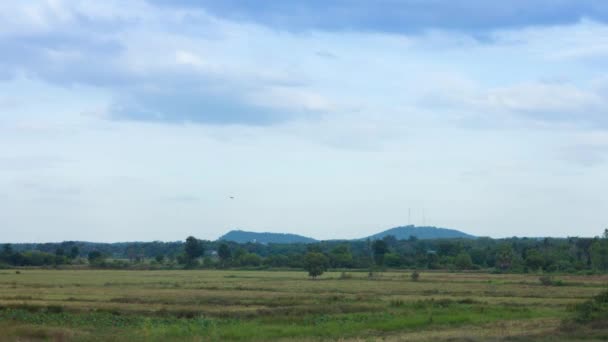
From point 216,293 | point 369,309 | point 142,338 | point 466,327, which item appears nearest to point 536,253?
point 216,293

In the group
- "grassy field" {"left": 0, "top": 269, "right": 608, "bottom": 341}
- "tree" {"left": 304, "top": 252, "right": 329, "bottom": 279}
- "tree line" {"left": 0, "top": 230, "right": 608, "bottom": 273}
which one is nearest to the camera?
"grassy field" {"left": 0, "top": 269, "right": 608, "bottom": 341}

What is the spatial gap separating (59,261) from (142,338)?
114 meters

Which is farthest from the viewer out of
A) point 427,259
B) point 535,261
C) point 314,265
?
→ point 427,259

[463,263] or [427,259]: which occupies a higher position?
[427,259]

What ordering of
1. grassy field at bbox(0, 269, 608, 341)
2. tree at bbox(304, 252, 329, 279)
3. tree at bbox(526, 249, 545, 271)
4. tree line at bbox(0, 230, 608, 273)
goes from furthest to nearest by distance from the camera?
tree line at bbox(0, 230, 608, 273), tree at bbox(526, 249, 545, 271), tree at bbox(304, 252, 329, 279), grassy field at bbox(0, 269, 608, 341)

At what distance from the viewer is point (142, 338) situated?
98.8 feet

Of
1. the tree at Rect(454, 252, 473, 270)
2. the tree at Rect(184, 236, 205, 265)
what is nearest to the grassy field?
the tree at Rect(454, 252, 473, 270)

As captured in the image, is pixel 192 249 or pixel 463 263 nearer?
pixel 463 263

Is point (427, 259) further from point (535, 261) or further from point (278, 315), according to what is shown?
point (278, 315)

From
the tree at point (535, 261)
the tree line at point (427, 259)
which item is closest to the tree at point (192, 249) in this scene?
the tree line at point (427, 259)

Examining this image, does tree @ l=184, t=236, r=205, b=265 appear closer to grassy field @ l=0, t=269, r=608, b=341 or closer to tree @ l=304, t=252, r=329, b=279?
tree @ l=304, t=252, r=329, b=279

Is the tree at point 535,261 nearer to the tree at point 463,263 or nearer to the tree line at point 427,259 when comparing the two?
the tree line at point 427,259

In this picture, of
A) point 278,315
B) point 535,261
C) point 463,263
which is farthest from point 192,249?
point 278,315

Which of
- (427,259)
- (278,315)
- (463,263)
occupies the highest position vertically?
(427,259)
